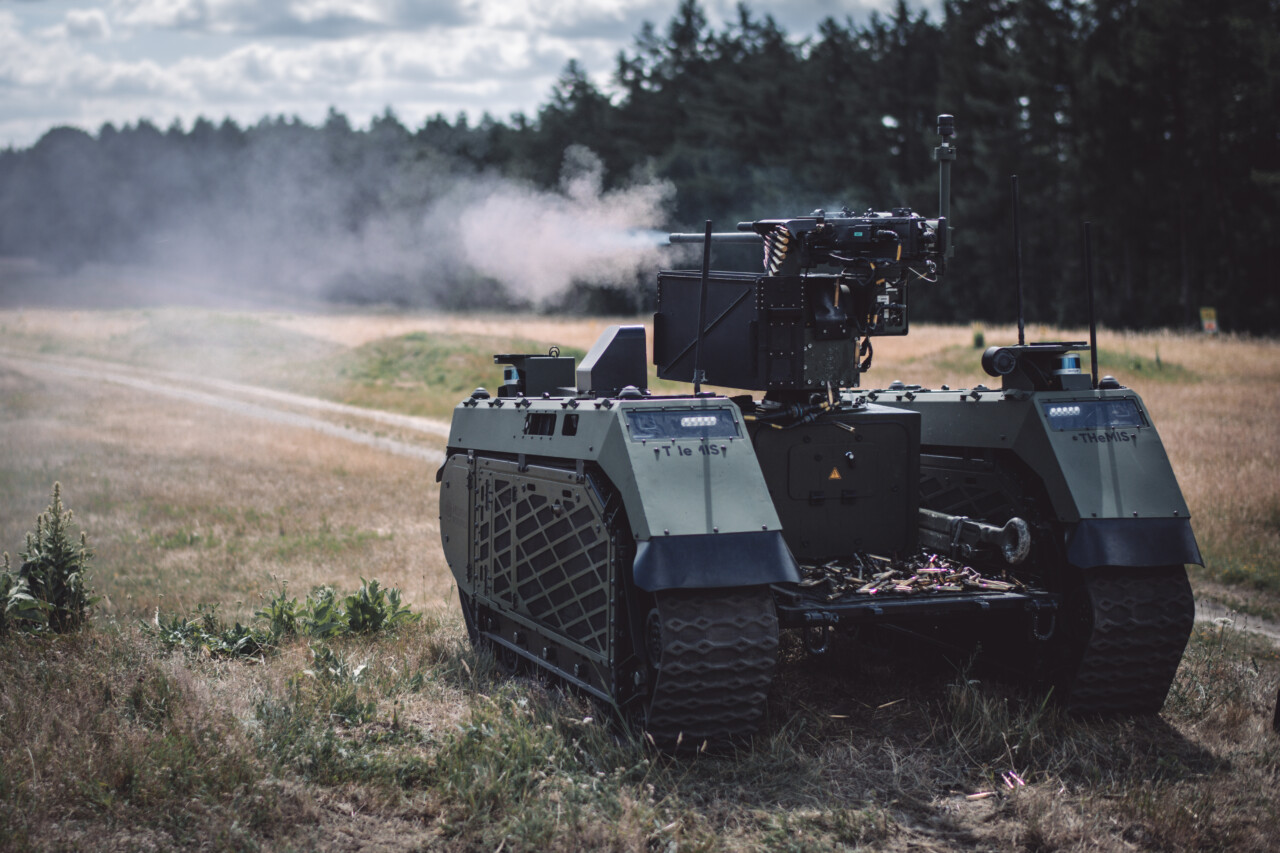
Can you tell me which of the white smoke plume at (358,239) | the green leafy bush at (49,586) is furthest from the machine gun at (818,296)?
the green leafy bush at (49,586)

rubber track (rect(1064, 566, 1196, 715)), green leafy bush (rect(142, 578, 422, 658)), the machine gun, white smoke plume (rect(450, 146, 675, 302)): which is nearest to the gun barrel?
the machine gun

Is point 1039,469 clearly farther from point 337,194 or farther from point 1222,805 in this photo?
point 337,194

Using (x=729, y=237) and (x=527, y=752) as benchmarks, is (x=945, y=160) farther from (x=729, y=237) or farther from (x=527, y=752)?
(x=527, y=752)

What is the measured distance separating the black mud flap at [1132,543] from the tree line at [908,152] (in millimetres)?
14639

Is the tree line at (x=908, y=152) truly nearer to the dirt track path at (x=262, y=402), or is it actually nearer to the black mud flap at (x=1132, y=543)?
the dirt track path at (x=262, y=402)

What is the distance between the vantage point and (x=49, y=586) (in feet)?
25.6

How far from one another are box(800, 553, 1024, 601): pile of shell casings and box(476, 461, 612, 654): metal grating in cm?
113

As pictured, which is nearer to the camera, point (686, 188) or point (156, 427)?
point (156, 427)

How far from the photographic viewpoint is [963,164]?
5097cm

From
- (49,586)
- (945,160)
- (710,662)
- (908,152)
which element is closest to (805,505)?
(710,662)

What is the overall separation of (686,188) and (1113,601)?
125 feet

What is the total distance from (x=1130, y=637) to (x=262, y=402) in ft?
83.0

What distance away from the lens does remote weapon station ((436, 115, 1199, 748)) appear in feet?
18.7

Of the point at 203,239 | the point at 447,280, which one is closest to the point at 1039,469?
the point at 447,280
